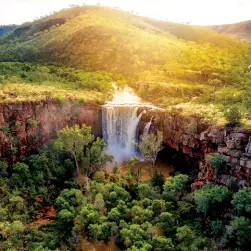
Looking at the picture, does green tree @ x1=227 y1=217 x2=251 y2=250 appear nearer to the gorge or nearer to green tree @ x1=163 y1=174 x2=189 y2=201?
the gorge

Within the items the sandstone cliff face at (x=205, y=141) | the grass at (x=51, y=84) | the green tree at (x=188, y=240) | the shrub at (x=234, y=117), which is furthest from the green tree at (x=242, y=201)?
the grass at (x=51, y=84)

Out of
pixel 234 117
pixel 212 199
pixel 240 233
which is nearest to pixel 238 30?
pixel 234 117

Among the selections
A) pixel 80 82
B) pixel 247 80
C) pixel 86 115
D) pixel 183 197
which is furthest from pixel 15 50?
pixel 183 197

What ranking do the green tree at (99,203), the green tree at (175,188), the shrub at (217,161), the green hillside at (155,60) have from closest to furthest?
the green tree at (99,203) < the shrub at (217,161) < the green tree at (175,188) < the green hillside at (155,60)

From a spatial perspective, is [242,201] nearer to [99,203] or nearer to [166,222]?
[166,222]

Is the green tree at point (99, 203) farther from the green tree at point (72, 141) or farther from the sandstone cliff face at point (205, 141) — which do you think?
the sandstone cliff face at point (205, 141)
